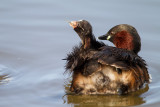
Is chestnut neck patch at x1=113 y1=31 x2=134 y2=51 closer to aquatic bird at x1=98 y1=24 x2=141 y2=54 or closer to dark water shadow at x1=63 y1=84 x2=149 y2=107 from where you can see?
aquatic bird at x1=98 y1=24 x2=141 y2=54

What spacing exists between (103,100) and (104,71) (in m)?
0.45

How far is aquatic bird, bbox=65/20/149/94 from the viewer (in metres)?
6.44

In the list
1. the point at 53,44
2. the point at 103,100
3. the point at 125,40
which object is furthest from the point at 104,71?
the point at 53,44

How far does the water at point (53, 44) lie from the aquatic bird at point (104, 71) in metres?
0.15

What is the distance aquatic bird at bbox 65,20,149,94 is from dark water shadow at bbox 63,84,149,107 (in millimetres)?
78

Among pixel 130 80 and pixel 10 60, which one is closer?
pixel 130 80

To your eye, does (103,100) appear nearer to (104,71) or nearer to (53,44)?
(104,71)

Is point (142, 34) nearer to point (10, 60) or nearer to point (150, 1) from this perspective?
point (150, 1)

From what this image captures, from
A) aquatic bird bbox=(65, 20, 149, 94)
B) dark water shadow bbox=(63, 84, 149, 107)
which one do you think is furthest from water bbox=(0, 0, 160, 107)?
aquatic bird bbox=(65, 20, 149, 94)

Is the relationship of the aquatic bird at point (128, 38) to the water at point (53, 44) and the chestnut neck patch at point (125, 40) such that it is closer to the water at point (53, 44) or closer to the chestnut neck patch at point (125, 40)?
the chestnut neck patch at point (125, 40)

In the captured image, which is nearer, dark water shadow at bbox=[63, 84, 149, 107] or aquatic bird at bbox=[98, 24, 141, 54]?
dark water shadow at bbox=[63, 84, 149, 107]

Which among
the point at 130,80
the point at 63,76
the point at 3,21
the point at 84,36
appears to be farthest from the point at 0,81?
the point at 3,21

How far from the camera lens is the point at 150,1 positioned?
10.8 metres

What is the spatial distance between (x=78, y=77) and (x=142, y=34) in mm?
3291
